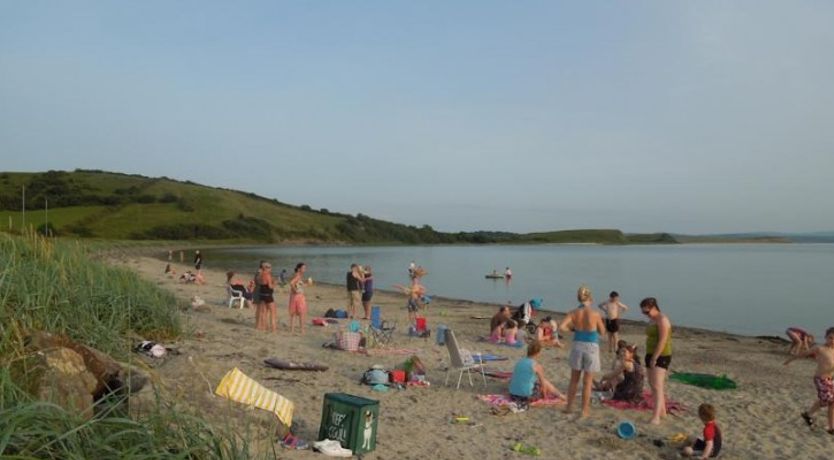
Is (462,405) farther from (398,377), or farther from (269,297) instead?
(269,297)

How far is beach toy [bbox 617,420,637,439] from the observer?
23.6 feet

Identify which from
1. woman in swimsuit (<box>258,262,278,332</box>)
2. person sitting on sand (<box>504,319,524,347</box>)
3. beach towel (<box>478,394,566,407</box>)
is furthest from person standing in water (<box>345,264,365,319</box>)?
beach towel (<box>478,394,566,407</box>)

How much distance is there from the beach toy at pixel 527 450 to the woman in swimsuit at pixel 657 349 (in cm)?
190

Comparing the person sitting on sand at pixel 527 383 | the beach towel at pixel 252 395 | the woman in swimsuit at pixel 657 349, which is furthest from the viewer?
the person sitting on sand at pixel 527 383

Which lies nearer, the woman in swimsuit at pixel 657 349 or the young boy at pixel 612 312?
the woman in swimsuit at pixel 657 349

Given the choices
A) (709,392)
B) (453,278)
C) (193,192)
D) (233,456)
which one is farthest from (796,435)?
(193,192)

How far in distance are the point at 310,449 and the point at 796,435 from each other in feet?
19.0

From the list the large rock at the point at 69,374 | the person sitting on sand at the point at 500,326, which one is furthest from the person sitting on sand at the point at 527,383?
the person sitting on sand at the point at 500,326

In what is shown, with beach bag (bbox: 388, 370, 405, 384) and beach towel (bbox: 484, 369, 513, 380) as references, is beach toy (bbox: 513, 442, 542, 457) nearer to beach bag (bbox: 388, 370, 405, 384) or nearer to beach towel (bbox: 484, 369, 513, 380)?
beach bag (bbox: 388, 370, 405, 384)

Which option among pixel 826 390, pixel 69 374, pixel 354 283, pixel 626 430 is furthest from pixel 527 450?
pixel 354 283

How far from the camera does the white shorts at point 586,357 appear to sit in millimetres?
7777

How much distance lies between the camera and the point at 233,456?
340 centimetres

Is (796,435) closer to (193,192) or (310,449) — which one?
(310,449)

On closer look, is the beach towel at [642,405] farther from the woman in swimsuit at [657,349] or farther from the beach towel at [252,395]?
the beach towel at [252,395]
